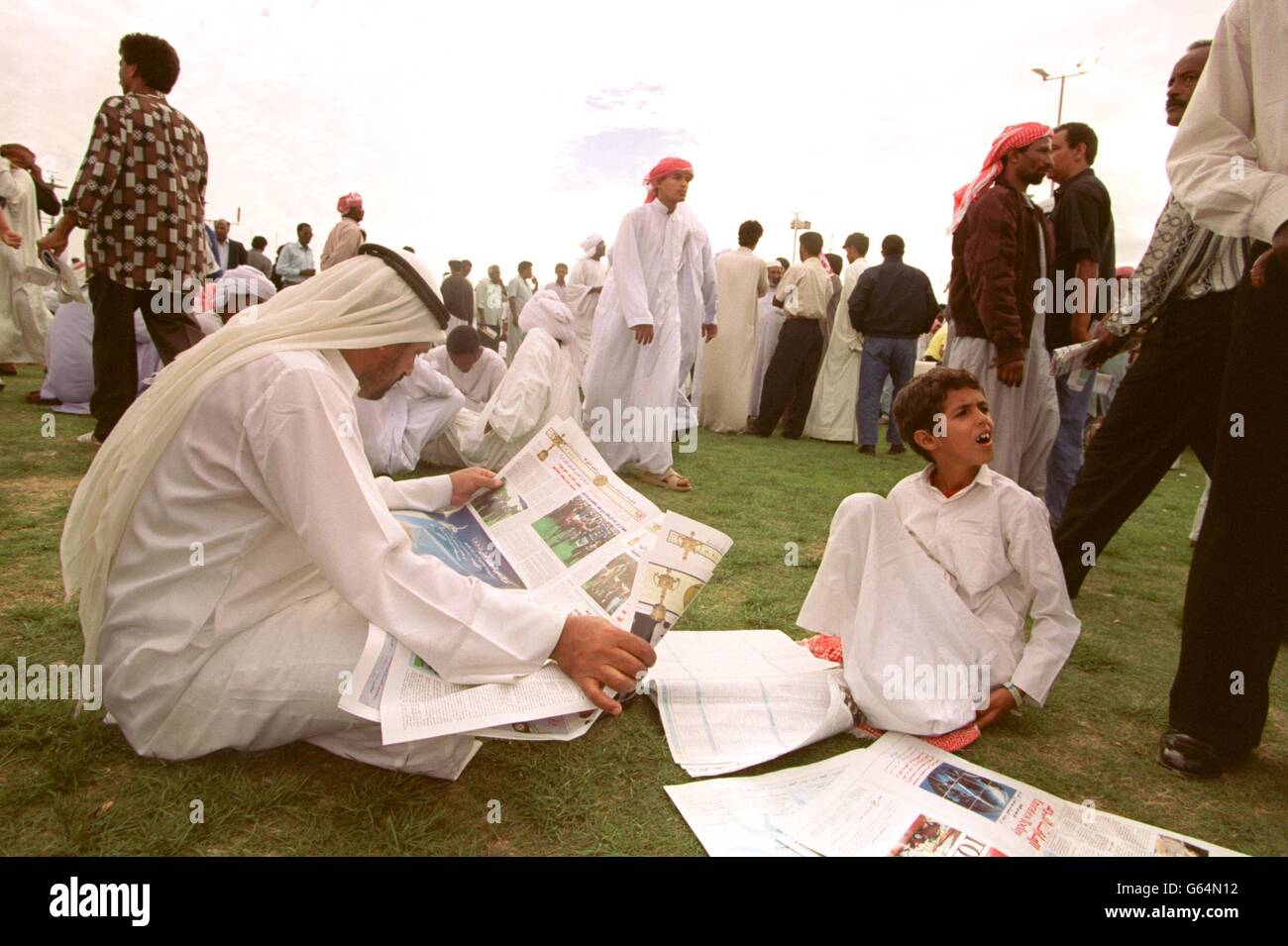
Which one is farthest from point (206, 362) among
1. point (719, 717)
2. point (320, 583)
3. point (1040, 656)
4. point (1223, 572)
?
point (1223, 572)

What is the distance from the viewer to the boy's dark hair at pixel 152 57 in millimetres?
3715

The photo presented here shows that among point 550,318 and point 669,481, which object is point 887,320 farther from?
point 550,318

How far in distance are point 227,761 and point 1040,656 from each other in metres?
1.86

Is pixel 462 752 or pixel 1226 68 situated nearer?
pixel 462 752

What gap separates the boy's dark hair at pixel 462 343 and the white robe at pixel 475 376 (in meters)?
0.20

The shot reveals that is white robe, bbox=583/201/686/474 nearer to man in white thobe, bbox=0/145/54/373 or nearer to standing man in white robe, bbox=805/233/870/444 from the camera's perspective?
standing man in white robe, bbox=805/233/870/444

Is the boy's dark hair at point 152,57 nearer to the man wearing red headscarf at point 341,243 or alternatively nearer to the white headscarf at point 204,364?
the man wearing red headscarf at point 341,243

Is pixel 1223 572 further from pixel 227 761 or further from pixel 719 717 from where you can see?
pixel 227 761

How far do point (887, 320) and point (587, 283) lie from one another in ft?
11.0

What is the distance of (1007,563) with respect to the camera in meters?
2.02

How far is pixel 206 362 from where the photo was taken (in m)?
1.43

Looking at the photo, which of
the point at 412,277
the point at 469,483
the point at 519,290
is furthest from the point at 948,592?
the point at 519,290

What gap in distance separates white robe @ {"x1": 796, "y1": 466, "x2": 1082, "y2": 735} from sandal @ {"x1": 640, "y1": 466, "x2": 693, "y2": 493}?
105 inches

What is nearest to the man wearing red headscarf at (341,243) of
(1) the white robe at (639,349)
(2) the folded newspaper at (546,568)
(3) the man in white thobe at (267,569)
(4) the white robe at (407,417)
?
(4) the white robe at (407,417)
